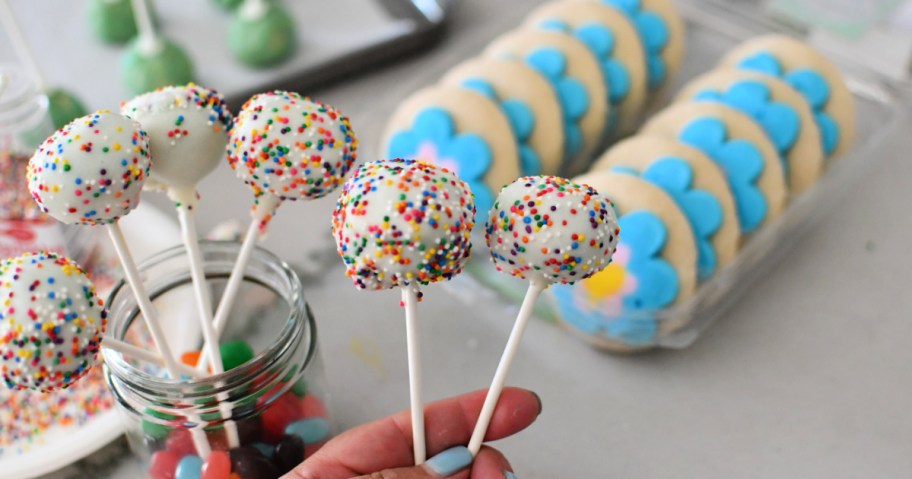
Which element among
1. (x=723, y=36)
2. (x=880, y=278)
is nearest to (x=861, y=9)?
(x=723, y=36)

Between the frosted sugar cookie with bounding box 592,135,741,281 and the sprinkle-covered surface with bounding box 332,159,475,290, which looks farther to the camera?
the frosted sugar cookie with bounding box 592,135,741,281

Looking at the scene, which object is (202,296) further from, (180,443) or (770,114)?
(770,114)

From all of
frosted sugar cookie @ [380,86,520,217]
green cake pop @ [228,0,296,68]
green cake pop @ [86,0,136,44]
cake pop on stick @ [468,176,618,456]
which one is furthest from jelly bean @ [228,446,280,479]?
green cake pop @ [86,0,136,44]

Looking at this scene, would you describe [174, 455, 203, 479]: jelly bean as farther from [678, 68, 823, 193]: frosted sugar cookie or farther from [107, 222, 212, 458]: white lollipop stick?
[678, 68, 823, 193]: frosted sugar cookie

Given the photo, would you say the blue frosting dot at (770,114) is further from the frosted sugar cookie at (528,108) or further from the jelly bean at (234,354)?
the jelly bean at (234,354)

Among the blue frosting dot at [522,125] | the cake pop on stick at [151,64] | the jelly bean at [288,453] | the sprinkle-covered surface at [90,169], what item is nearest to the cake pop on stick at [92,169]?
the sprinkle-covered surface at [90,169]

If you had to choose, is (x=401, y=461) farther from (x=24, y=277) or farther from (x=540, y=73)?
(x=540, y=73)

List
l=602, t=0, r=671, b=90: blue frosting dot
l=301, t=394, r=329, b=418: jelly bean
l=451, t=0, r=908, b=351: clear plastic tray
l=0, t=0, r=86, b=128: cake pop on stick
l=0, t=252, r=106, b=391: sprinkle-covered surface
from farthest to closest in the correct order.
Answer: l=602, t=0, r=671, b=90: blue frosting dot < l=0, t=0, r=86, b=128: cake pop on stick < l=451, t=0, r=908, b=351: clear plastic tray < l=301, t=394, r=329, b=418: jelly bean < l=0, t=252, r=106, b=391: sprinkle-covered surface

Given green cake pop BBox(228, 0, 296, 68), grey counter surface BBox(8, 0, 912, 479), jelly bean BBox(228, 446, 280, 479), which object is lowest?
grey counter surface BBox(8, 0, 912, 479)

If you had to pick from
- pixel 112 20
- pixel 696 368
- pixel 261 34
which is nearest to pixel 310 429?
pixel 696 368
